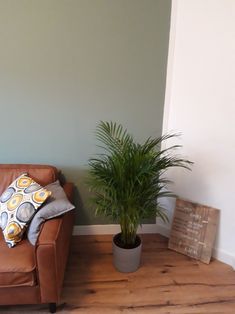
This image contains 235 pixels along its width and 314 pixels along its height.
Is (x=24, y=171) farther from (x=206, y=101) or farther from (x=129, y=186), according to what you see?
(x=206, y=101)

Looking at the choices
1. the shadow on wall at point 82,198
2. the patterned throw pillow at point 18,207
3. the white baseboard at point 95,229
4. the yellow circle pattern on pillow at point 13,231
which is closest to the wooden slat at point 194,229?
the white baseboard at point 95,229

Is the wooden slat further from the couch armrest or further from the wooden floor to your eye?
the couch armrest

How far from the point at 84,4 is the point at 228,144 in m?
1.59

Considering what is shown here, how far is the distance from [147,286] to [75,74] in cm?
179

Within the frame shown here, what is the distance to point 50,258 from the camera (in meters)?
1.47

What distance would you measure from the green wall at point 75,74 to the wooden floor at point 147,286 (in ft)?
2.55

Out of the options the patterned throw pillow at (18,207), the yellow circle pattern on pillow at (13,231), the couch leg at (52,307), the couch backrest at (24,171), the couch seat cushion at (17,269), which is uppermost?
the couch backrest at (24,171)

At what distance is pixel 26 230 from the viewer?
1748 mm

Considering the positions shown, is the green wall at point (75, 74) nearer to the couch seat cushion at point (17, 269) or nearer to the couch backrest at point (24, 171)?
the couch backrest at point (24, 171)

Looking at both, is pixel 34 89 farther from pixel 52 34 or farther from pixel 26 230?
pixel 26 230

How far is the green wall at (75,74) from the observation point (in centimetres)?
205

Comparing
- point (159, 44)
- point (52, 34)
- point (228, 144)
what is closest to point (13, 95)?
point (52, 34)

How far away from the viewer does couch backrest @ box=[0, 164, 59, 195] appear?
2.04 m

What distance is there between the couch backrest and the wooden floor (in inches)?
29.4
